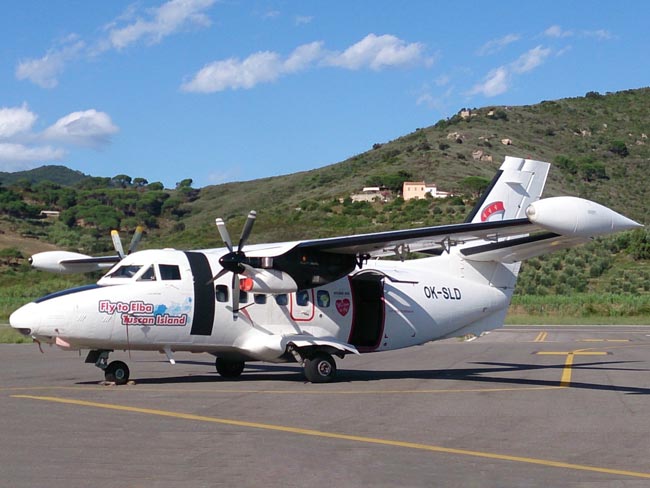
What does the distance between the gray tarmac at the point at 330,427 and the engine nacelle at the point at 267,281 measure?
206 cm

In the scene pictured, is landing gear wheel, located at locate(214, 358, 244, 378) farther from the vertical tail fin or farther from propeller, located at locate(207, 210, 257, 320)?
the vertical tail fin

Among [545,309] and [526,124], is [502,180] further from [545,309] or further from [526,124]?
[526,124]

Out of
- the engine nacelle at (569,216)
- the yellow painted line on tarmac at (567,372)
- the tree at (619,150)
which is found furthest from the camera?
the tree at (619,150)

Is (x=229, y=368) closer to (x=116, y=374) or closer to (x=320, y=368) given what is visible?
(x=320, y=368)

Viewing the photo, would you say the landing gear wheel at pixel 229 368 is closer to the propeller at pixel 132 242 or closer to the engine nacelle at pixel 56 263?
the propeller at pixel 132 242

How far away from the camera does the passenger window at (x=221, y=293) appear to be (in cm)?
1882

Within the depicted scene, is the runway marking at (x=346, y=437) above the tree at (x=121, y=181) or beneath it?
beneath

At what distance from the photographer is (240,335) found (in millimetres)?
19031

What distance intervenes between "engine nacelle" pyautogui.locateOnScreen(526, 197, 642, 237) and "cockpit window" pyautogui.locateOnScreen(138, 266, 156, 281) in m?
7.81

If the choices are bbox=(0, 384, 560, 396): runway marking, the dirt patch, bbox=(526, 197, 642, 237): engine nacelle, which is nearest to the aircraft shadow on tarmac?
bbox=(0, 384, 560, 396): runway marking

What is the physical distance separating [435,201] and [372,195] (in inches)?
335

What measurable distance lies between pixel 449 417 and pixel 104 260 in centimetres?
1241

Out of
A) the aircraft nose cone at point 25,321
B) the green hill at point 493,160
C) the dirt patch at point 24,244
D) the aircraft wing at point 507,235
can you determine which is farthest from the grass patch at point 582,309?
the dirt patch at point 24,244

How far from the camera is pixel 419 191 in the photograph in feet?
305
